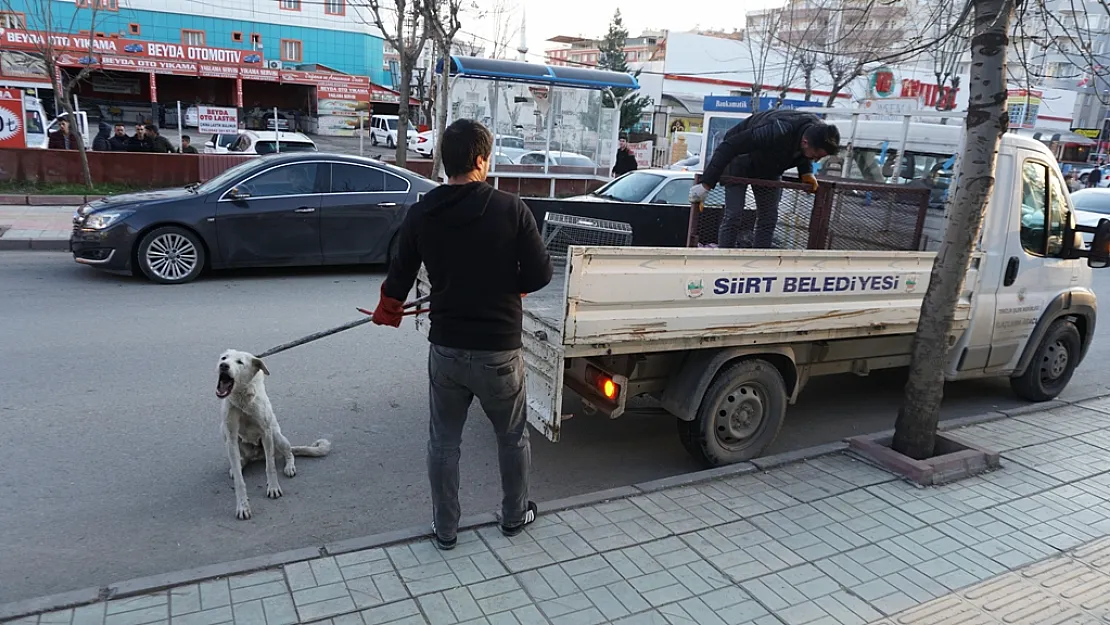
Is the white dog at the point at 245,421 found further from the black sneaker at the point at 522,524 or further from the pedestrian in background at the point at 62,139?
the pedestrian in background at the point at 62,139

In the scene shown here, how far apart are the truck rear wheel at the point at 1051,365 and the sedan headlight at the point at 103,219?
30.4ft

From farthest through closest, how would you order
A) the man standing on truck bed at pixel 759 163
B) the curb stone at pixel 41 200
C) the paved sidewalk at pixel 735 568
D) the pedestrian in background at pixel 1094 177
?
the pedestrian in background at pixel 1094 177
the curb stone at pixel 41 200
the man standing on truck bed at pixel 759 163
the paved sidewalk at pixel 735 568

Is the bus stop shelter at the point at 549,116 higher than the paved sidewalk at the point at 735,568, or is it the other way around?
the bus stop shelter at the point at 549,116

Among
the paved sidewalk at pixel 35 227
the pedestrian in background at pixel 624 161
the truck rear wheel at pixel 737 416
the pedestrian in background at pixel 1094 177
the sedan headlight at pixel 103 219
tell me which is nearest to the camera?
the truck rear wheel at pixel 737 416

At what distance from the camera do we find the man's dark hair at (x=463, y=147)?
3332mm

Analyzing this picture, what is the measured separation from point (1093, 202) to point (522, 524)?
16.8 metres

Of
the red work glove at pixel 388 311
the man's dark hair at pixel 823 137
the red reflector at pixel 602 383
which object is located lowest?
the red reflector at pixel 602 383

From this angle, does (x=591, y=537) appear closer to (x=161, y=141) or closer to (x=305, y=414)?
(x=305, y=414)

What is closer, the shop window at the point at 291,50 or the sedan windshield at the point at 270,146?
the sedan windshield at the point at 270,146

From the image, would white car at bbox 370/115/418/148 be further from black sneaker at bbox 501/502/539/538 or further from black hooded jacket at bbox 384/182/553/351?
black hooded jacket at bbox 384/182/553/351

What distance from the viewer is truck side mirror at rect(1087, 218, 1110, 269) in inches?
227

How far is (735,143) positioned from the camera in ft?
19.7

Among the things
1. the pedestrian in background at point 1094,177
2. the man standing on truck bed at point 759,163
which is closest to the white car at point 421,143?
the pedestrian in background at point 1094,177

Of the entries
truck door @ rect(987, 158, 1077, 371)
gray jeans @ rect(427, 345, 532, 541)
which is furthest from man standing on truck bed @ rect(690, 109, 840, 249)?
gray jeans @ rect(427, 345, 532, 541)
